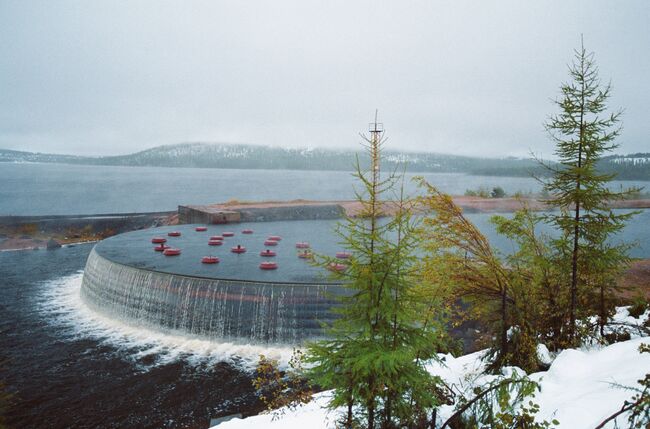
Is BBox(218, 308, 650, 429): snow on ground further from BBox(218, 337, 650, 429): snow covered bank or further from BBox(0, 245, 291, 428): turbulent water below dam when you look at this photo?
BBox(0, 245, 291, 428): turbulent water below dam

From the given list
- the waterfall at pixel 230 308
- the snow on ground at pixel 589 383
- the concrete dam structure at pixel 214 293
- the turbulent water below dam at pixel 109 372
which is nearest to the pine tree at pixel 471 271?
the snow on ground at pixel 589 383

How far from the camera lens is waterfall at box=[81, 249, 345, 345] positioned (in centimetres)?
1692

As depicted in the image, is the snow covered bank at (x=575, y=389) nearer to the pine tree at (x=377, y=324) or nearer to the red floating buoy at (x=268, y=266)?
the pine tree at (x=377, y=324)

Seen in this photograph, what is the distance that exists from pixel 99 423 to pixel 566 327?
11.9 metres

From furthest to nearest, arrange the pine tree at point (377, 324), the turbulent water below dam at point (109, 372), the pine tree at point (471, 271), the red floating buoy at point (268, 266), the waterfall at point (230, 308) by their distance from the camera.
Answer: the red floating buoy at point (268, 266) < the waterfall at point (230, 308) < the turbulent water below dam at point (109, 372) < the pine tree at point (471, 271) < the pine tree at point (377, 324)

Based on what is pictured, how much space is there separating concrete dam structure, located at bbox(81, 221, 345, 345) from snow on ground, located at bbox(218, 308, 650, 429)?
5477mm

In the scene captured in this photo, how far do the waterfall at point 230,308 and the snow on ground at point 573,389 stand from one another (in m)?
6.95

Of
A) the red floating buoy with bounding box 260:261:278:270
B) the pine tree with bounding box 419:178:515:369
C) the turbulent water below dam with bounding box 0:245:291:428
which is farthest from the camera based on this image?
the red floating buoy with bounding box 260:261:278:270

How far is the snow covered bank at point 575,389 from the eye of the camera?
5.84 m

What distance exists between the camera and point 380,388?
6168 millimetres

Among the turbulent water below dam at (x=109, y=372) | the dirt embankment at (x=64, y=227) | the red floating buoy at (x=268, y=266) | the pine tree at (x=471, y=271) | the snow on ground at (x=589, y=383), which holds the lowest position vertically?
the turbulent water below dam at (x=109, y=372)

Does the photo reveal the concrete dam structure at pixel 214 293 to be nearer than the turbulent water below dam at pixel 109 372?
No

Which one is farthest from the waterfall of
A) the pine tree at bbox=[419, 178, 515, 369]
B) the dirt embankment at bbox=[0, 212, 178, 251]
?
the dirt embankment at bbox=[0, 212, 178, 251]

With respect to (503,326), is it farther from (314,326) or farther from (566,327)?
(314,326)
